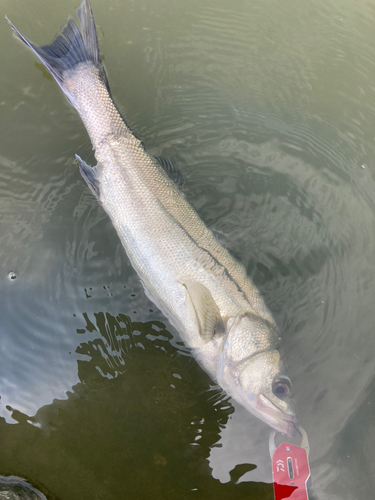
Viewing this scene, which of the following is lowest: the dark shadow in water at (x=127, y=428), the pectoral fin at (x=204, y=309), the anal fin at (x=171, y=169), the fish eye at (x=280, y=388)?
the dark shadow in water at (x=127, y=428)

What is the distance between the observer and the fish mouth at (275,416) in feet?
9.45

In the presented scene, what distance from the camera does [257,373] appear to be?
296 centimetres

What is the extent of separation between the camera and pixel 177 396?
129 inches

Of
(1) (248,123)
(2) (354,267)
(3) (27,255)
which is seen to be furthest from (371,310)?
(3) (27,255)

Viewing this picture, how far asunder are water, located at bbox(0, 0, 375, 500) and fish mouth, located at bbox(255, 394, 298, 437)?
0.36 meters

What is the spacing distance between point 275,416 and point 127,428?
47.3 inches

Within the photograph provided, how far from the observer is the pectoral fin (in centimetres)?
297

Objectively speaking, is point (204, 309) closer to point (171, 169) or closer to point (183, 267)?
point (183, 267)

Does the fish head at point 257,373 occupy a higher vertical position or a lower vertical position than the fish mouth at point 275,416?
higher

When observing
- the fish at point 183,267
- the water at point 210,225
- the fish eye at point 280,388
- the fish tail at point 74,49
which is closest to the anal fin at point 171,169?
the fish at point 183,267

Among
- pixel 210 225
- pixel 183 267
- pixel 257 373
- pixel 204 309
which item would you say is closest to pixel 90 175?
pixel 183 267

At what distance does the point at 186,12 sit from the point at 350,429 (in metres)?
5.00

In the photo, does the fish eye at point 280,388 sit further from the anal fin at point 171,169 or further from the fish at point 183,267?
the anal fin at point 171,169

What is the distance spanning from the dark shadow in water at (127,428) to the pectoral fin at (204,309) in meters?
0.47
